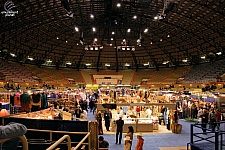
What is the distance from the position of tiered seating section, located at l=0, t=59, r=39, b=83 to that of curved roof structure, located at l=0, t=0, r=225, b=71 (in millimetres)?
1330

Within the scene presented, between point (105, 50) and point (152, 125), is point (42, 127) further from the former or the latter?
point (105, 50)

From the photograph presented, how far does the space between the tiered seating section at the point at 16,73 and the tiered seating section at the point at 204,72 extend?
20.8m

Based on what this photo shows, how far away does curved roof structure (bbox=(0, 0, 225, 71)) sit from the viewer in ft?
64.3

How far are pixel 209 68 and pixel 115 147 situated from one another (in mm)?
23621

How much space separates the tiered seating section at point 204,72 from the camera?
87.9 ft

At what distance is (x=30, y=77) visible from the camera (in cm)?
3197

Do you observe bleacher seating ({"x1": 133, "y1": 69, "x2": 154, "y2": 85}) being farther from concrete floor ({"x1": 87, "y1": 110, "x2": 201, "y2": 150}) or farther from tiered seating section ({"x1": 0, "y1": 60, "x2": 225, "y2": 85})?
concrete floor ({"x1": 87, "y1": 110, "x2": 201, "y2": 150})

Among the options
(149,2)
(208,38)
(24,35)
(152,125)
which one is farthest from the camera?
(24,35)

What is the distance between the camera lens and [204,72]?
97.7 ft

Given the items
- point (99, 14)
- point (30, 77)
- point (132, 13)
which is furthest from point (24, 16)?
point (30, 77)

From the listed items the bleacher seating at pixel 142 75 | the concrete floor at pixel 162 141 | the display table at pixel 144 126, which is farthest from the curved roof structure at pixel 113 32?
the concrete floor at pixel 162 141

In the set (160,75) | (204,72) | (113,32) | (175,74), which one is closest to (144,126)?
(113,32)

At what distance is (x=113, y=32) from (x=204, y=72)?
12696 mm

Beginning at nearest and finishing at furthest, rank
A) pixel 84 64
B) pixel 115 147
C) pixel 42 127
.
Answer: pixel 42 127
pixel 115 147
pixel 84 64
